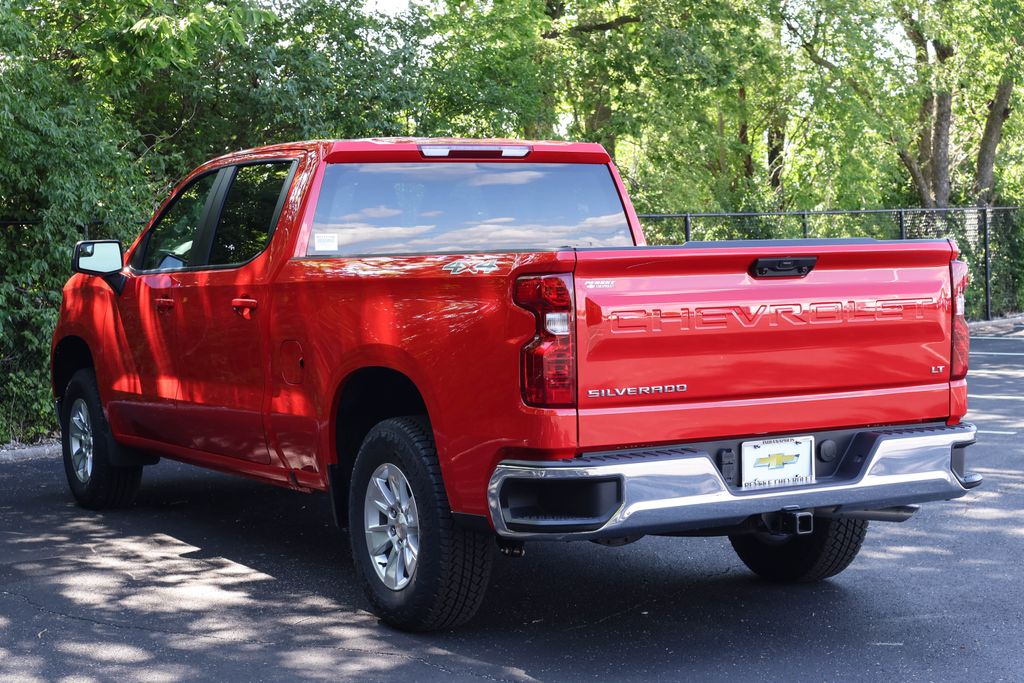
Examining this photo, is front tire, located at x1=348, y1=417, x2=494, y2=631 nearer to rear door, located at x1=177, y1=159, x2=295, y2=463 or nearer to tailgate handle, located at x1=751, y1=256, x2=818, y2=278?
rear door, located at x1=177, y1=159, x2=295, y2=463

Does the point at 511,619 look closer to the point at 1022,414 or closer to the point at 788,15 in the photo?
the point at 1022,414

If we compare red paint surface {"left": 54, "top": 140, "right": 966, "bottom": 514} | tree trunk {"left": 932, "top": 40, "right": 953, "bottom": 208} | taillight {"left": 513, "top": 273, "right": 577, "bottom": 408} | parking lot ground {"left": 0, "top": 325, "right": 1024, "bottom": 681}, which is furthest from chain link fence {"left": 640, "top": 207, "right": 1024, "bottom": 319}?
taillight {"left": 513, "top": 273, "right": 577, "bottom": 408}

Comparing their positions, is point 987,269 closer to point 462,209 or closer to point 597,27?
point 597,27

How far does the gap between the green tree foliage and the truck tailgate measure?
24.8 feet

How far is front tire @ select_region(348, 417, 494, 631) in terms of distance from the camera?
521cm

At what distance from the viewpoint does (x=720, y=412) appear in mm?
4918

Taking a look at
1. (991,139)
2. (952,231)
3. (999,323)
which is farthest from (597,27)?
(999,323)

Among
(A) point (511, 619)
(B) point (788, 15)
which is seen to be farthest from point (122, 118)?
(B) point (788, 15)

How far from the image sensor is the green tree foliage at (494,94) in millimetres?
11766

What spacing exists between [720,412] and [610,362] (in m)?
0.49

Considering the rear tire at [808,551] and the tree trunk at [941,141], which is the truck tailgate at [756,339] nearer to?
the rear tire at [808,551]

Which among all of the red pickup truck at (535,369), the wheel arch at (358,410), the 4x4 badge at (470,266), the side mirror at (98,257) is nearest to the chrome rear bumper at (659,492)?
the red pickup truck at (535,369)

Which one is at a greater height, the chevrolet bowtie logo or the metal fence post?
the chevrolet bowtie logo

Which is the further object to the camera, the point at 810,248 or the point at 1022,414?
the point at 1022,414
